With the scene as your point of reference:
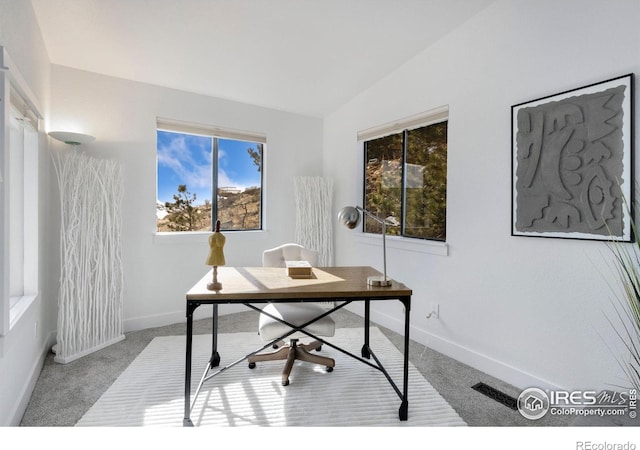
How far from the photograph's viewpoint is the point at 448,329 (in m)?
2.85

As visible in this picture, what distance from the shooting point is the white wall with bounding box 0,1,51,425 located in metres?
1.76

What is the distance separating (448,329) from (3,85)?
10.8 ft

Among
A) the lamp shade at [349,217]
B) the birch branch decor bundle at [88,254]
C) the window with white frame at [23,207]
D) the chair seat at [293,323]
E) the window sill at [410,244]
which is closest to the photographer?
the lamp shade at [349,217]

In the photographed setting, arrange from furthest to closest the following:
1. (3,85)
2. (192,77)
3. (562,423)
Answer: (192,77)
(562,423)
(3,85)

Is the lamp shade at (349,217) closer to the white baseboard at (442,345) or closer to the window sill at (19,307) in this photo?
the white baseboard at (442,345)

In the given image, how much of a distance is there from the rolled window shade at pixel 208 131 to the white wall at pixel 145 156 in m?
0.06

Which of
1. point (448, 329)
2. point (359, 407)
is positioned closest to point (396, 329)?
point (448, 329)

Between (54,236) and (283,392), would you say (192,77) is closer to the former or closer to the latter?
(54,236)

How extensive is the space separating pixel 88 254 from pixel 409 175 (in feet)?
9.95

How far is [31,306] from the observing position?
7.41 feet

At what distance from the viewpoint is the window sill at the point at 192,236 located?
3.55 m

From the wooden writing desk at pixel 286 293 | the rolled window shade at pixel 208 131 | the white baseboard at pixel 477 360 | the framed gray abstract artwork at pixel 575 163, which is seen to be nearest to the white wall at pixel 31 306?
the wooden writing desk at pixel 286 293

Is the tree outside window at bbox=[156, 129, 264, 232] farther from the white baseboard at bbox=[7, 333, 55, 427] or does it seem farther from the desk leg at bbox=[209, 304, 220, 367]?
the desk leg at bbox=[209, 304, 220, 367]

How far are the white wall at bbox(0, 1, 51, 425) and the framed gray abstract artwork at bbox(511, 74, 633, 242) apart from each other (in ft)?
10.0
